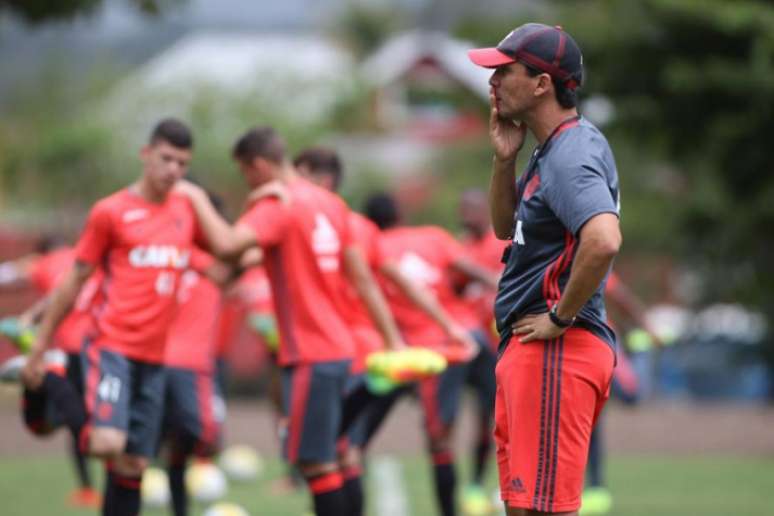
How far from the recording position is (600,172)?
5.51m

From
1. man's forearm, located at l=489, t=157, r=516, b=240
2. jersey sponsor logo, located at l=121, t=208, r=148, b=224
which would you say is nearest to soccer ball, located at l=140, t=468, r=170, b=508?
jersey sponsor logo, located at l=121, t=208, r=148, b=224

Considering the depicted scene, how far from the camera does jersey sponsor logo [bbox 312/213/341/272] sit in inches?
313

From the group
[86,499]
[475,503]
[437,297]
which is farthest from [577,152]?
[86,499]

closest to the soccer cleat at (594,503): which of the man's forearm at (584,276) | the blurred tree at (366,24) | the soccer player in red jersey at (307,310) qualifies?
the soccer player in red jersey at (307,310)

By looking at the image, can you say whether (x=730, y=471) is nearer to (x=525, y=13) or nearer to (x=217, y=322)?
(x=217, y=322)

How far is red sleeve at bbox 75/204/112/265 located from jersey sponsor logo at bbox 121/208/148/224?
3.5 inches

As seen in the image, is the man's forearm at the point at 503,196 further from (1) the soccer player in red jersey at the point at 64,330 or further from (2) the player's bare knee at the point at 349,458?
(2) the player's bare knee at the point at 349,458

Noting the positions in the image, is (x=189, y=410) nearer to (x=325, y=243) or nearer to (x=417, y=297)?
(x=417, y=297)

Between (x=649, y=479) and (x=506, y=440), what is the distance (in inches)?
364

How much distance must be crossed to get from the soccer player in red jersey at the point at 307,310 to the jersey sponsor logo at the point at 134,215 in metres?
0.27

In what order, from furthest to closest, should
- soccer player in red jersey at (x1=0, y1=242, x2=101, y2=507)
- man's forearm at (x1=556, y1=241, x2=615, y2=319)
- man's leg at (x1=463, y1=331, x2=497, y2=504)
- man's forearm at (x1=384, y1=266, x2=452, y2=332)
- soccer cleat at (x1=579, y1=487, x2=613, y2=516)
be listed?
man's leg at (x1=463, y1=331, x2=497, y2=504) → soccer cleat at (x1=579, y1=487, x2=613, y2=516) → man's forearm at (x1=384, y1=266, x2=452, y2=332) → soccer player in red jersey at (x1=0, y1=242, x2=101, y2=507) → man's forearm at (x1=556, y1=241, x2=615, y2=319)

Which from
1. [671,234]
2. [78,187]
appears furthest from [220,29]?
[671,234]

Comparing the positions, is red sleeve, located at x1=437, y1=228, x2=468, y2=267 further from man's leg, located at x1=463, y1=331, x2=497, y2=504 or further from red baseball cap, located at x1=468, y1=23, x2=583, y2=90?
red baseball cap, located at x1=468, y1=23, x2=583, y2=90

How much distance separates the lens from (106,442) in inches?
305
